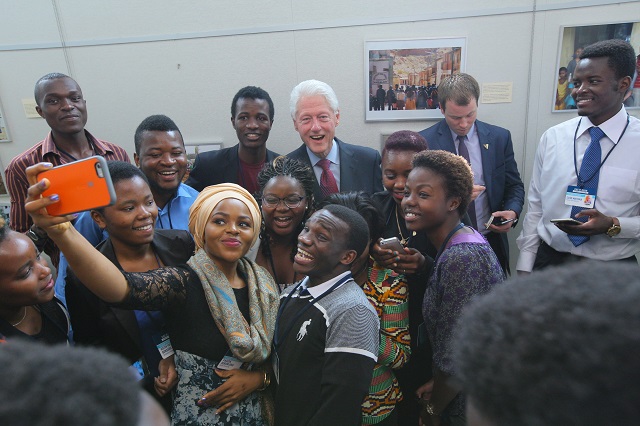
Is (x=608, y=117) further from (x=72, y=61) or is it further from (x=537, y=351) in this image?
(x=72, y=61)

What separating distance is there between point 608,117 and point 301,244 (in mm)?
2053

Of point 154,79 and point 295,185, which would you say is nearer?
point 295,185

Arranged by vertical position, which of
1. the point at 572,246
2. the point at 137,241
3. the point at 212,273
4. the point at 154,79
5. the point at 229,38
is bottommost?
the point at 572,246

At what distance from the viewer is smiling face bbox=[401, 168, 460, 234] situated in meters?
1.69

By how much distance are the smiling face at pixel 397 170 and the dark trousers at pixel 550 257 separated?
1.17 metres

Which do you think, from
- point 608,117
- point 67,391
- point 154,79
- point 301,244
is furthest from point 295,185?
point 154,79

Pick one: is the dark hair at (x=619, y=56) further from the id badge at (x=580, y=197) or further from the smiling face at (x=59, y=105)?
the smiling face at (x=59, y=105)

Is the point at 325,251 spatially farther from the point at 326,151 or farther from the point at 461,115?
the point at 461,115

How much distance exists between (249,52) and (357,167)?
1447mm

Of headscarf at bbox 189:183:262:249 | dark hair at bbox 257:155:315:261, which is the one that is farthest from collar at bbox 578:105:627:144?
headscarf at bbox 189:183:262:249

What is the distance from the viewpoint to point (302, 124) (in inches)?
105

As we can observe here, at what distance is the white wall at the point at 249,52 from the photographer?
120 inches

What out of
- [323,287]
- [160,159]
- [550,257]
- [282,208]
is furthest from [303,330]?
[550,257]

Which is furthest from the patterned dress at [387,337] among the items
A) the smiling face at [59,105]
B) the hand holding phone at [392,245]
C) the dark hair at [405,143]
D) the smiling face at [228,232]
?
the smiling face at [59,105]
